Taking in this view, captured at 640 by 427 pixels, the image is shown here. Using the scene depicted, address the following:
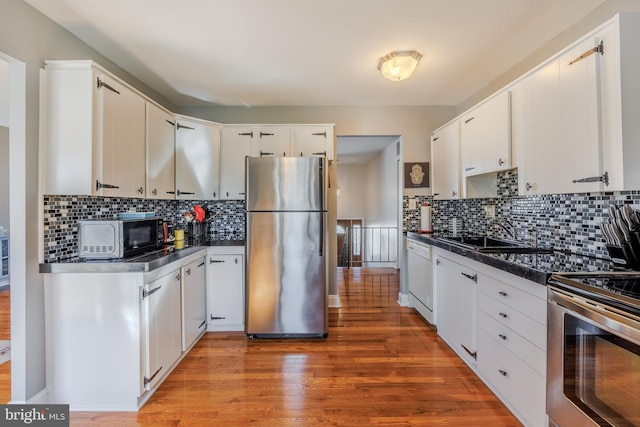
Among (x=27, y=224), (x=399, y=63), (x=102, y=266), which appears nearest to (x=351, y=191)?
(x=399, y=63)

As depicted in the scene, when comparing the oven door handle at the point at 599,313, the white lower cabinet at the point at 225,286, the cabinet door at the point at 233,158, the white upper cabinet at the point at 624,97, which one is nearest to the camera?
the oven door handle at the point at 599,313

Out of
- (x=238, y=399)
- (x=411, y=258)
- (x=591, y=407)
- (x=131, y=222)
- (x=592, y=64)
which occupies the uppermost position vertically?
(x=592, y=64)

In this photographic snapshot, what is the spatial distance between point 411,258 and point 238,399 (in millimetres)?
2353

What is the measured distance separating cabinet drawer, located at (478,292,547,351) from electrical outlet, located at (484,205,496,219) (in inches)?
48.0

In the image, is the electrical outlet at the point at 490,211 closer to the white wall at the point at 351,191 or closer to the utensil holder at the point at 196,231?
the utensil holder at the point at 196,231

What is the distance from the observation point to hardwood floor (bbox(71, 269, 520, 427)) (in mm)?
1733

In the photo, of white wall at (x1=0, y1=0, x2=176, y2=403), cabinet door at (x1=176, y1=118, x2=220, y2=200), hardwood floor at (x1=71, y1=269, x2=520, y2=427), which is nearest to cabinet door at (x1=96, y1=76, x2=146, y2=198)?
white wall at (x1=0, y1=0, x2=176, y2=403)

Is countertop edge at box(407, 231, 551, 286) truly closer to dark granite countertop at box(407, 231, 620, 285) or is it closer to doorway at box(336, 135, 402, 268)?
dark granite countertop at box(407, 231, 620, 285)

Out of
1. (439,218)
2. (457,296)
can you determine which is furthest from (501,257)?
(439,218)

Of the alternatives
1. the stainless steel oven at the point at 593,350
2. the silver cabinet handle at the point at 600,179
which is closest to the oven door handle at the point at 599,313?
the stainless steel oven at the point at 593,350

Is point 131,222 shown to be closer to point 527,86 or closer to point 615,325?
point 615,325

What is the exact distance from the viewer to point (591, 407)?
3.94ft

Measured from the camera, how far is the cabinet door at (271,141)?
3281 mm

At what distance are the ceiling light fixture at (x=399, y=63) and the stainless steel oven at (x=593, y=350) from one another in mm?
1855
